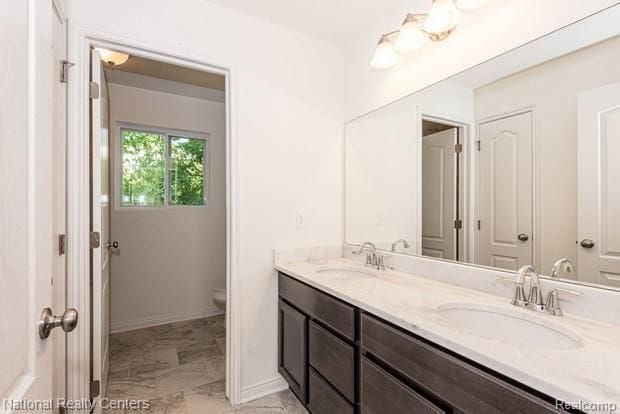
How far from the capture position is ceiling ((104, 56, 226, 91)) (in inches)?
98.7

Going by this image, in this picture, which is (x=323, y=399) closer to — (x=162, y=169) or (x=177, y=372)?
(x=177, y=372)

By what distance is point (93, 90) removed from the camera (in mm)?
1548

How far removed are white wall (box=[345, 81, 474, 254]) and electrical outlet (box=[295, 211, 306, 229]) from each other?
35cm

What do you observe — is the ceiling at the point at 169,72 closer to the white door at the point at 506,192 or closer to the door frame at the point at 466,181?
the door frame at the point at 466,181

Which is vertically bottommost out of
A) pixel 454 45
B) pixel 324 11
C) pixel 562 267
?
pixel 562 267

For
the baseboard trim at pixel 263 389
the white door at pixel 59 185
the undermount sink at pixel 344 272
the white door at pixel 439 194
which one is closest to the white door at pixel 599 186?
the white door at pixel 439 194

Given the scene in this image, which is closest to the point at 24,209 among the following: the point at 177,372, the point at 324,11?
the point at 324,11

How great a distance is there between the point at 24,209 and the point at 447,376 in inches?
43.7

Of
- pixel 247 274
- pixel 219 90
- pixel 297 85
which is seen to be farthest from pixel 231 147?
pixel 219 90

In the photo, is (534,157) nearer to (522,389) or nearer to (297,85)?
(522,389)

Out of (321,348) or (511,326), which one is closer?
(511,326)

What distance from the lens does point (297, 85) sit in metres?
2.07

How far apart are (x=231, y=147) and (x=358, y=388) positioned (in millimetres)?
1439

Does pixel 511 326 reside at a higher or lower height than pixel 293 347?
higher
